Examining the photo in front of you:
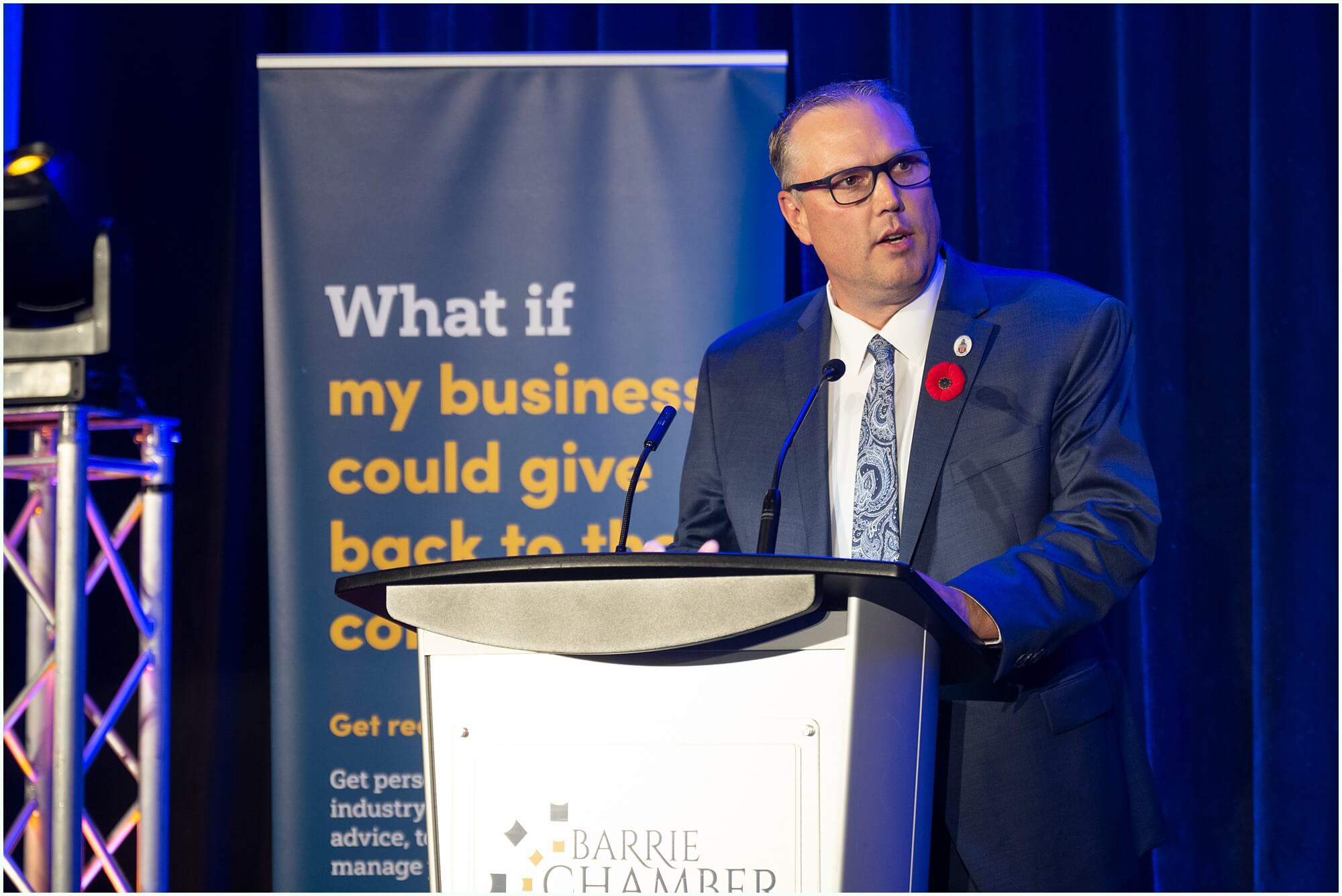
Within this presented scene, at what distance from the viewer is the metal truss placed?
259 centimetres

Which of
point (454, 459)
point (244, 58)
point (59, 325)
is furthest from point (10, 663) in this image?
point (244, 58)

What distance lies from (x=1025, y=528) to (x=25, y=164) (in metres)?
2.14

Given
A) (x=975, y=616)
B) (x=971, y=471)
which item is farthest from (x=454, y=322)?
(x=975, y=616)

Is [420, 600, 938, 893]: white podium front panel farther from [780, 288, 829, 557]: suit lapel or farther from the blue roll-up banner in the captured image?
the blue roll-up banner

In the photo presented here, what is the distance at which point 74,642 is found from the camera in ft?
8.50

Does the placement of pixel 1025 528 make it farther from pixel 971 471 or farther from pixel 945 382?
pixel 945 382

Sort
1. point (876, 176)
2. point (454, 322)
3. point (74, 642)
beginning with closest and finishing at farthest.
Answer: point (876, 176), point (74, 642), point (454, 322)

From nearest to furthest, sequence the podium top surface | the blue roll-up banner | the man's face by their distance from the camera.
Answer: the podium top surface
the man's face
the blue roll-up banner

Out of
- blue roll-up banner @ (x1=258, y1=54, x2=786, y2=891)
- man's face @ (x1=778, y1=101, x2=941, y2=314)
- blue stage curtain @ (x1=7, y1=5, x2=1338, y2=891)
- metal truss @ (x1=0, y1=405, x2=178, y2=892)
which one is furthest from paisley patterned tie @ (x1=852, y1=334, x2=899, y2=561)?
metal truss @ (x1=0, y1=405, x2=178, y2=892)

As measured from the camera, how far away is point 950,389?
1738 millimetres

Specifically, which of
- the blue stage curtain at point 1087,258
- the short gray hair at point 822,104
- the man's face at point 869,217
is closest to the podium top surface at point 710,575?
the man's face at point 869,217

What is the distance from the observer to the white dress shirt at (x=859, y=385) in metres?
1.85

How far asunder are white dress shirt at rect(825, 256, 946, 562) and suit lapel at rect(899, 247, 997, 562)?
0.02 m

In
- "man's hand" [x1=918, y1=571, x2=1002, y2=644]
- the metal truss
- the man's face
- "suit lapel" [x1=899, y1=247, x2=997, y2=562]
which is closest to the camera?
"man's hand" [x1=918, y1=571, x2=1002, y2=644]
